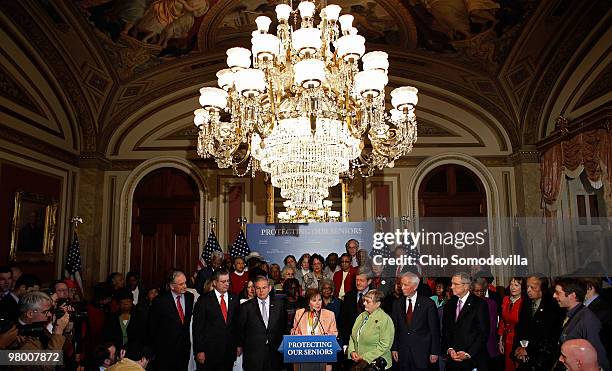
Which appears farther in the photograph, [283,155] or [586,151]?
[586,151]

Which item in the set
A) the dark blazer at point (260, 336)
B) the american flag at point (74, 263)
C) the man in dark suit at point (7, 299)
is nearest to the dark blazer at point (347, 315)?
the dark blazer at point (260, 336)

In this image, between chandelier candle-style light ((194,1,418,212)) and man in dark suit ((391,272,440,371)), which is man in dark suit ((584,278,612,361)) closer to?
man in dark suit ((391,272,440,371))

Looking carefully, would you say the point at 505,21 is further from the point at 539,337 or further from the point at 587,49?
the point at 539,337

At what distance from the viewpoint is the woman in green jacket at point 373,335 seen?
4293 millimetres

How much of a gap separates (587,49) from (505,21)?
4.39 ft

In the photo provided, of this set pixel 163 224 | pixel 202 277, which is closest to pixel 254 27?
pixel 202 277

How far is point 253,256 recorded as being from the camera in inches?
331

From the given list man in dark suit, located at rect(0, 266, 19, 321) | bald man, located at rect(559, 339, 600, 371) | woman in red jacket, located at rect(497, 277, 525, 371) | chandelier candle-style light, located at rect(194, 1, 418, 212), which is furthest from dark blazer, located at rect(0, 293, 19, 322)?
woman in red jacket, located at rect(497, 277, 525, 371)

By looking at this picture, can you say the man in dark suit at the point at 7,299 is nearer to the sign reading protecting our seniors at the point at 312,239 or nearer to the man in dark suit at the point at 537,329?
the sign reading protecting our seniors at the point at 312,239

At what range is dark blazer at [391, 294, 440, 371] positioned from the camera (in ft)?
14.8

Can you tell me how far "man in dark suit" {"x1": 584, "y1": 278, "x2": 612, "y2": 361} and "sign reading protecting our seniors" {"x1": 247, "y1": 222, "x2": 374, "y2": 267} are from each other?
4.96m

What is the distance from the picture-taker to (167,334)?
15.9 feet

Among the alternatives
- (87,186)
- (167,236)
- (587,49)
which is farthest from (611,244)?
(87,186)

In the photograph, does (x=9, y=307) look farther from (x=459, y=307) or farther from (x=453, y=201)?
(x=453, y=201)
